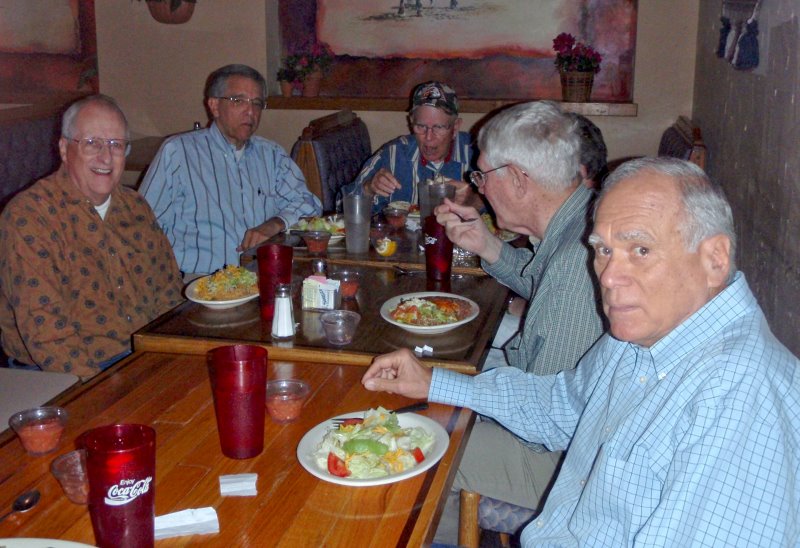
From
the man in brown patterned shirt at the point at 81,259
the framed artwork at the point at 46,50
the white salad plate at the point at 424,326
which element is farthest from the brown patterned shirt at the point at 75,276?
the framed artwork at the point at 46,50

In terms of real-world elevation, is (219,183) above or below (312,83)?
below

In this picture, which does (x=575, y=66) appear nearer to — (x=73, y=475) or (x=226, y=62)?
(x=226, y=62)

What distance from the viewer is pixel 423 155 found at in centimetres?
405

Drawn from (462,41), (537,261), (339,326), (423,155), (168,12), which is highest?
(168,12)

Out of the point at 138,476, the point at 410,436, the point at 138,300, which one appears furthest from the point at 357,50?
the point at 138,476

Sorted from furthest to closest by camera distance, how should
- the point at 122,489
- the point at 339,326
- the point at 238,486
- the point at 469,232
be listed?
the point at 469,232
the point at 339,326
the point at 238,486
the point at 122,489

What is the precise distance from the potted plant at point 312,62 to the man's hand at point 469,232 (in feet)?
9.71

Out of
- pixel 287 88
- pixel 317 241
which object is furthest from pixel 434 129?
pixel 287 88

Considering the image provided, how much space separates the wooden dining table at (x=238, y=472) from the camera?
48.1 inches

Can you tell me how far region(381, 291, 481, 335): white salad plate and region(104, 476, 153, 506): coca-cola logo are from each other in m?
1.03

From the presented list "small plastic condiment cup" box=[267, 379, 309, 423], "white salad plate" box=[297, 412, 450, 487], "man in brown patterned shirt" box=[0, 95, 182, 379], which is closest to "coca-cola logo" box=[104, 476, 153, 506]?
"white salad plate" box=[297, 412, 450, 487]

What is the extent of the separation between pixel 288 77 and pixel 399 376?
388 centimetres

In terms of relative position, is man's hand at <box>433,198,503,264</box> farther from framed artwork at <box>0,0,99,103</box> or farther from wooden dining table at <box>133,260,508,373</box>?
framed artwork at <box>0,0,99,103</box>

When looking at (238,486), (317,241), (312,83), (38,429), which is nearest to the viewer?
(238,486)
